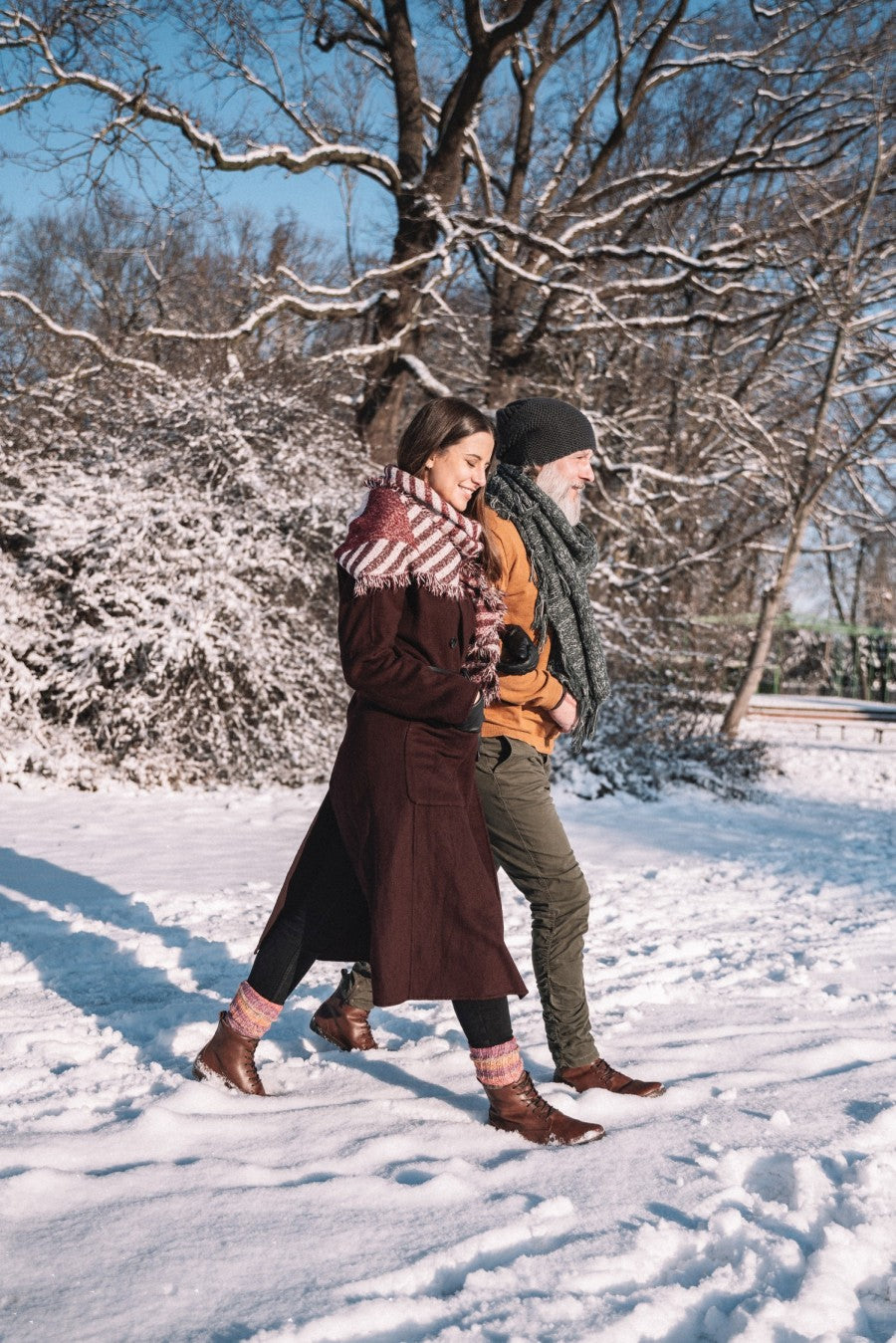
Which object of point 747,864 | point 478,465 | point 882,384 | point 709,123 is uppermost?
point 709,123

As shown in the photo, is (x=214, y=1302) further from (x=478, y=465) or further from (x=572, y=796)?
(x=572, y=796)

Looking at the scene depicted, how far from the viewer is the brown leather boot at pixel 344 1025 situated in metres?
3.37

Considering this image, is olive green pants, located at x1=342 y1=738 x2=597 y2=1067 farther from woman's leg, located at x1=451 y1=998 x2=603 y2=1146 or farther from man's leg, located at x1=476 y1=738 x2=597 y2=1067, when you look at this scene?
woman's leg, located at x1=451 y1=998 x2=603 y2=1146

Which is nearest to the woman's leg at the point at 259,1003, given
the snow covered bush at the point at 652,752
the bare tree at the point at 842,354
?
the snow covered bush at the point at 652,752

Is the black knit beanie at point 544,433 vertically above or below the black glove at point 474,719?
above

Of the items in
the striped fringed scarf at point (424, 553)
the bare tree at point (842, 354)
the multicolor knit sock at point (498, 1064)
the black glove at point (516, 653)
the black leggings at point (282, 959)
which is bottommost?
the multicolor knit sock at point (498, 1064)

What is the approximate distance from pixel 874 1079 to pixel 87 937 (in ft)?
9.79

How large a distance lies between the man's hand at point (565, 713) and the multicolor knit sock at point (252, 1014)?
3.44ft

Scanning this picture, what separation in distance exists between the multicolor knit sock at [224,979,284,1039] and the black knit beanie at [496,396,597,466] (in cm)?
164

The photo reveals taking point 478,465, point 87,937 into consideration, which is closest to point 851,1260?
point 478,465

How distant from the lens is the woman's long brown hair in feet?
9.28

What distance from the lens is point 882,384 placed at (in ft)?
44.5

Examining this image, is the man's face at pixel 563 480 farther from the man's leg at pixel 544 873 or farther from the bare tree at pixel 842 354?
the bare tree at pixel 842 354

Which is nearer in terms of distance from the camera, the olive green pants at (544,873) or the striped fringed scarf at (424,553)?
the striped fringed scarf at (424,553)
